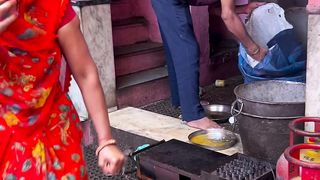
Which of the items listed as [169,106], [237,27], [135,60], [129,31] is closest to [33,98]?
[237,27]

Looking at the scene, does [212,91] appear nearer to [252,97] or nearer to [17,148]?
[252,97]

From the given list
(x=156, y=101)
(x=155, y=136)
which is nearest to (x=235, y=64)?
(x=156, y=101)

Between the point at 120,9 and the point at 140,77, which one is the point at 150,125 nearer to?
the point at 140,77

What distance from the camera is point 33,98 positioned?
69.2 inches

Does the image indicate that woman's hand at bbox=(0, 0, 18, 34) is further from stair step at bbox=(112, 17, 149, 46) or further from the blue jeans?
stair step at bbox=(112, 17, 149, 46)

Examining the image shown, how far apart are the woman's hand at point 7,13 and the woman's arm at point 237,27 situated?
93.4 inches

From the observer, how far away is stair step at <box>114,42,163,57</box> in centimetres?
523

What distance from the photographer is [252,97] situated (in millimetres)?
3602

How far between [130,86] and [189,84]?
940 millimetres

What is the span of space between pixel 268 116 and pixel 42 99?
5.74 ft

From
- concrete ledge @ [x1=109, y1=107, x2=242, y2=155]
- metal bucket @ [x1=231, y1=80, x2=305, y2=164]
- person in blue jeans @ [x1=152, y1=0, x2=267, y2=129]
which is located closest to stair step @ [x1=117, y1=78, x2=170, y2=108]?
concrete ledge @ [x1=109, y1=107, x2=242, y2=155]

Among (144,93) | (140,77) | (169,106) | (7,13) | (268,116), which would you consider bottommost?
(169,106)

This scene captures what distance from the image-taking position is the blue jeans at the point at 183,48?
13.6ft

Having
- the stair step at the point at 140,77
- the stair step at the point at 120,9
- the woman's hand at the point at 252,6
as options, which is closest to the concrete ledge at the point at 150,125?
the stair step at the point at 140,77
